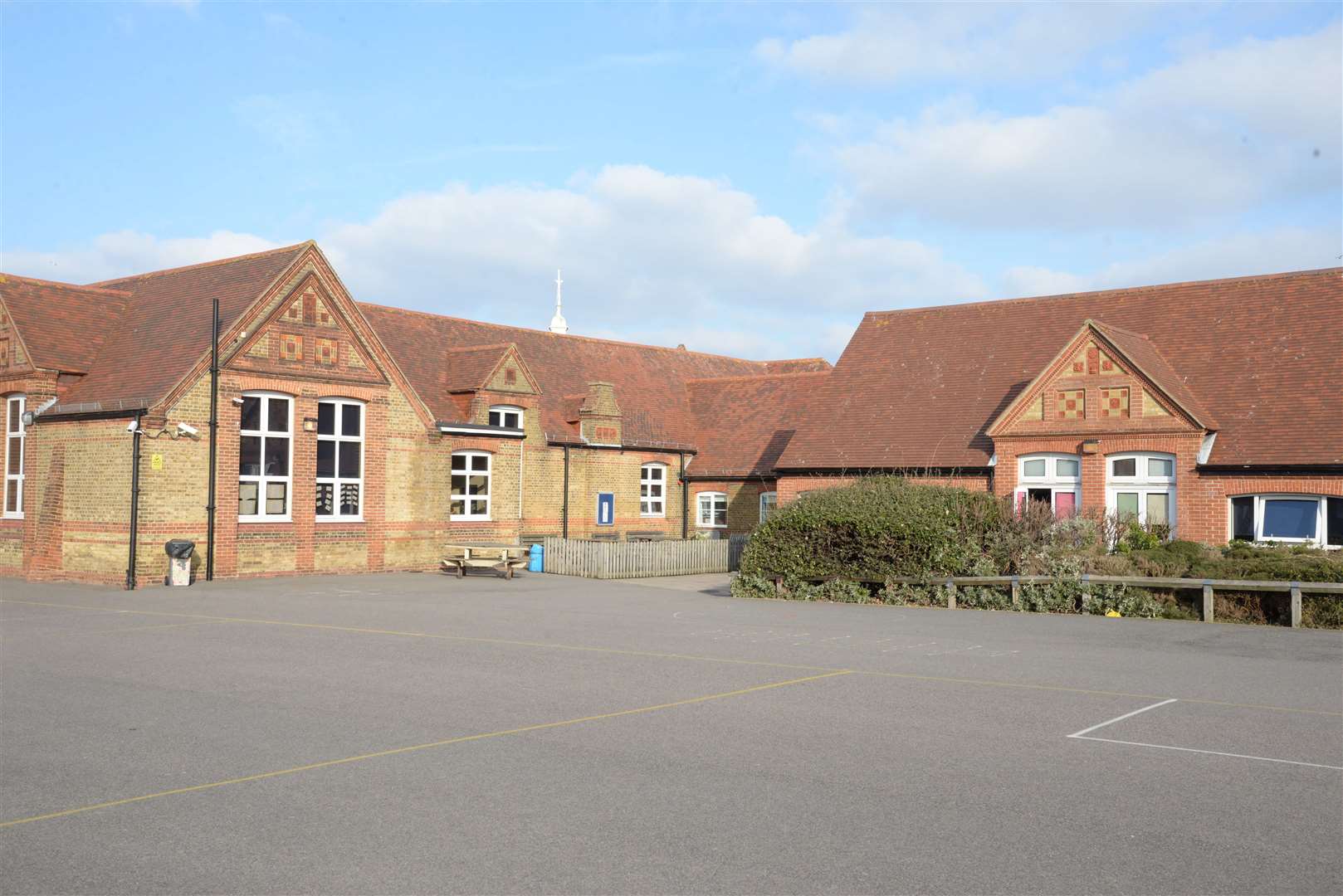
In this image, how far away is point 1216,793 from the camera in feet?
27.1

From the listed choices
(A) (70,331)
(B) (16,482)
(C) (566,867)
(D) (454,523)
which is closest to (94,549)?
(B) (16,482)

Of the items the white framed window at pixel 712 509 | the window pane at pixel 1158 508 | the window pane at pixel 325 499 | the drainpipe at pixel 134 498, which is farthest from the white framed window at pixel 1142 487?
the drainpipe at pixel 134 498

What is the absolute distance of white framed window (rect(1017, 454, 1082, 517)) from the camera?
29.3 metres

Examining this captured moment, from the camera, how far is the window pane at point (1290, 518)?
85.3 ft

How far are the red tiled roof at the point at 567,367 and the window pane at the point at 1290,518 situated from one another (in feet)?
64.5

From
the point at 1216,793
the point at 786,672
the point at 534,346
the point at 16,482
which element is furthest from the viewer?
the point at 534,346

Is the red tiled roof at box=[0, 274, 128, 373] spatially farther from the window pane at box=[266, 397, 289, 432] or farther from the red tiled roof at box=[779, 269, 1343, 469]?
the red tiled roof at box=[779, 269, 1343, 469]

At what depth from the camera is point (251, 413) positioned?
2836cm

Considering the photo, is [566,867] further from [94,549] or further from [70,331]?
[70,331]

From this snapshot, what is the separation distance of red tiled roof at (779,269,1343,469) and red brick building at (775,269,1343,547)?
45mm

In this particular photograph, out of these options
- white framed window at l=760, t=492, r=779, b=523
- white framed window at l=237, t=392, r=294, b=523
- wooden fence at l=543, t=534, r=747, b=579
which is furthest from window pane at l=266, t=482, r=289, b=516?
white framed window at l=760, t=492, r=779, b=523

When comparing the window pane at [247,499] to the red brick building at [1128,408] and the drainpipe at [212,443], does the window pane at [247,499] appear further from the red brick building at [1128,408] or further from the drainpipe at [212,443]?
the red brick building at [1128,408]

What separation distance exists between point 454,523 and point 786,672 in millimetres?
20610

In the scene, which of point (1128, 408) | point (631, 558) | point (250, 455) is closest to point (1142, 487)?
point (1128, 408)
